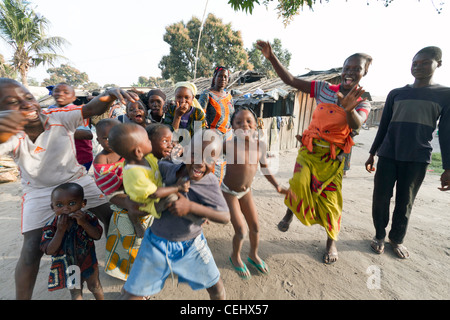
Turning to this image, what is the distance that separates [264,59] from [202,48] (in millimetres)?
9501

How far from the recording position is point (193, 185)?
142 cm

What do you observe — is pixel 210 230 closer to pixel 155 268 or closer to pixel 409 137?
pixel 155 268

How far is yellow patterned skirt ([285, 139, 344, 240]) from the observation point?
96.7 inches

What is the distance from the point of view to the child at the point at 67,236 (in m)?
1.60

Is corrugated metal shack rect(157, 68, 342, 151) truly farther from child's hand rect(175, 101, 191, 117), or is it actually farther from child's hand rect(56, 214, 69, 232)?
child's hand rect(56, 214, 69, 232)

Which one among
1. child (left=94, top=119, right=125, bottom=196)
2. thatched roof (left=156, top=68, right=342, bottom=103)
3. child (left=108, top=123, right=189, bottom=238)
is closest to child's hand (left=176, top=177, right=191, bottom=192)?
child (left=108, top=123, right=189, bottom=238)

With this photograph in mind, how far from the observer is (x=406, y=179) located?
8.38ft

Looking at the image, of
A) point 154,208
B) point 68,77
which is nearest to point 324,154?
point 154,208

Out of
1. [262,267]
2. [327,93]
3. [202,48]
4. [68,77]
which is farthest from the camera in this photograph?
[68,77]

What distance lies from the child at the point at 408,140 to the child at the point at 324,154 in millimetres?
579

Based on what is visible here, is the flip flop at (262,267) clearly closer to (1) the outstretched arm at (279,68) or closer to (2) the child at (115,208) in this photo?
(2) the child at (115,208)

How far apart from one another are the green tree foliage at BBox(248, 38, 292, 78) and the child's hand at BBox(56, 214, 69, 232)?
85.1 feet

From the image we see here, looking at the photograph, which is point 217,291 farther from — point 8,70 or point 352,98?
point 8,70
